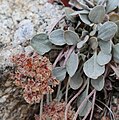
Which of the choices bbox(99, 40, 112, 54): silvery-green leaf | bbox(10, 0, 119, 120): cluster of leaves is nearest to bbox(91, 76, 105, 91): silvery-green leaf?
bbox(10, 0, 119, 120): cluster of leaves

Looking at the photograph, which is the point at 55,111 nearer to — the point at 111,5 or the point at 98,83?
the point at 98,83

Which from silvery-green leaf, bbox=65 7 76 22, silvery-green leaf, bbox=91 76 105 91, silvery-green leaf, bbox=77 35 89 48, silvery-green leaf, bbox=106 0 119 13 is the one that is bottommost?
silvery-green leaf, bbox=91 76 105 91

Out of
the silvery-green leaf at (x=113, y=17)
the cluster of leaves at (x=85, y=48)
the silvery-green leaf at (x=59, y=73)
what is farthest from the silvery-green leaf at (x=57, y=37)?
the silvery-green leaf at (x=113, y=17)

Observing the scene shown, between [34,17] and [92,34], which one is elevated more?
[34,17]

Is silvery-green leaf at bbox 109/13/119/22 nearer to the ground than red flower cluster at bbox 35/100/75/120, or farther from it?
farther from it

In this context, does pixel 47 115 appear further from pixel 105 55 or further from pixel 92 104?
pixel 105 55

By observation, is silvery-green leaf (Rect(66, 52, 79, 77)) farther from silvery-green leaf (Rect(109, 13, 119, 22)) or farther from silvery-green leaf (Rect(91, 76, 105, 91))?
silvery-green leaf (Rect(109, 13, 119, 22))

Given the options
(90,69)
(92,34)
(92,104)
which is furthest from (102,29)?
(92,104)
